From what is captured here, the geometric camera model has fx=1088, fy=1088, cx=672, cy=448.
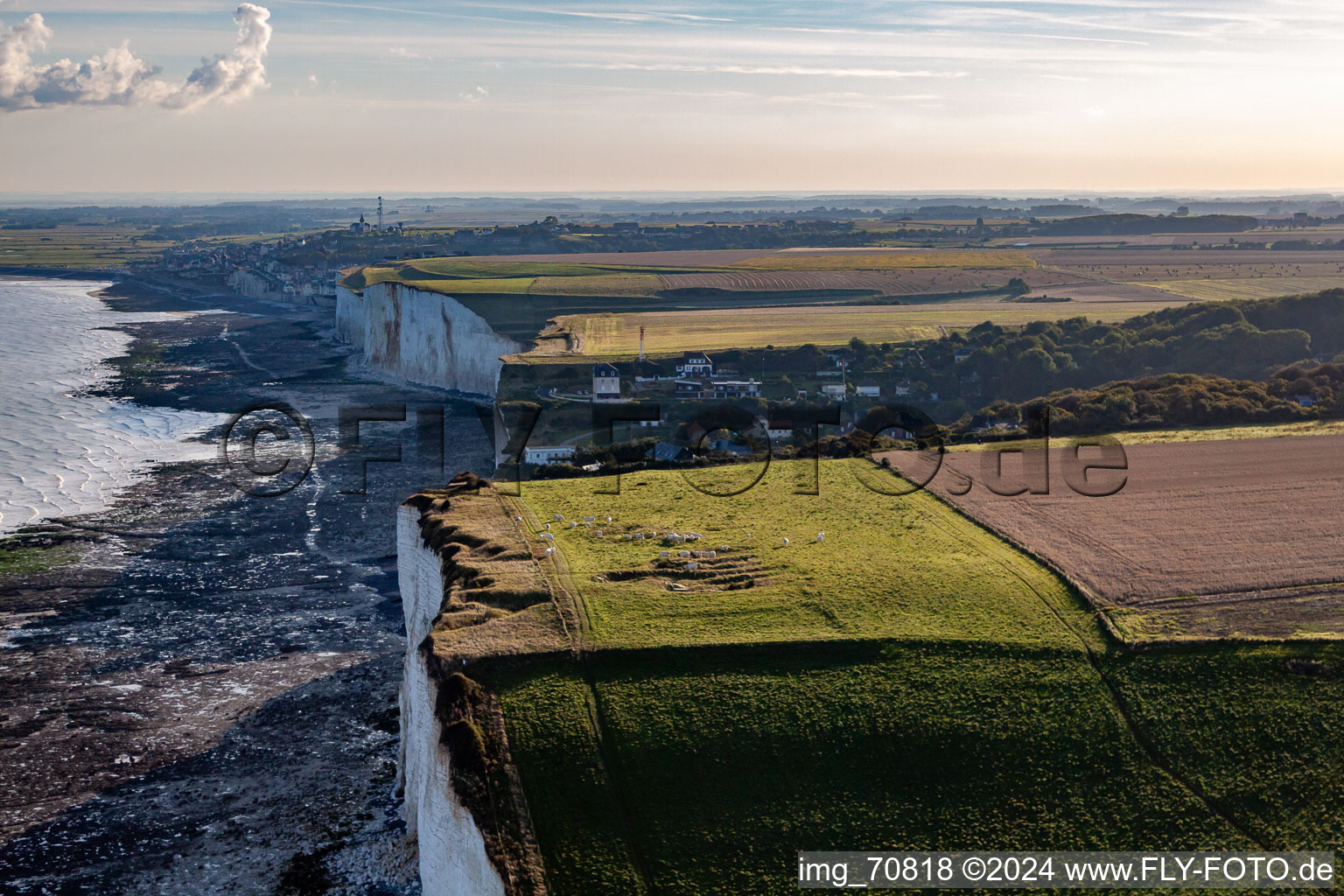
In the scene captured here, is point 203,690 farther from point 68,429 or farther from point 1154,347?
point 1154,347

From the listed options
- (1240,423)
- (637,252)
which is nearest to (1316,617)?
(1240,423)

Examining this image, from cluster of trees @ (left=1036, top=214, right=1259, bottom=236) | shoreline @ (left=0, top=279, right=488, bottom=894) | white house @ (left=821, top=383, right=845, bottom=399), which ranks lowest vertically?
shoreline @ (left=0, top=279, right=488, bottom=894)

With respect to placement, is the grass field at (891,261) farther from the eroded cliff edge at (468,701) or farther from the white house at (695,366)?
the eroded cliff edge at (468,701)

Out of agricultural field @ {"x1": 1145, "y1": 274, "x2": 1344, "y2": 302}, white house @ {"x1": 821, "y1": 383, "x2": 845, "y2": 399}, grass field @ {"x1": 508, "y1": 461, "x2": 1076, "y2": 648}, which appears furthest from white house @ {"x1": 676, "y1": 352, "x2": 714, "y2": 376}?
agricultural field @ {"x1": 1145, "y1": 274, "x2": 1344, "y2": 302}

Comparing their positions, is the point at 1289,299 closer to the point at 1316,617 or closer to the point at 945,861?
the point at 1316,617

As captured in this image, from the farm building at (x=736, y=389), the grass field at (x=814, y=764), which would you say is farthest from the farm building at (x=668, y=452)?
the grass field at (x=814, y=764)

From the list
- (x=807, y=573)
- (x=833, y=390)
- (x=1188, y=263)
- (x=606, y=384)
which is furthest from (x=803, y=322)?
(x=807, y=573)

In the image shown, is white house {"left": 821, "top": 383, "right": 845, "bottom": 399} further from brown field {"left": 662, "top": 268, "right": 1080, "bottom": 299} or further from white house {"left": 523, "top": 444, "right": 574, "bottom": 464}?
brown field {"left": 662, "top": 268, "right": 1080, "bottom": 299}
